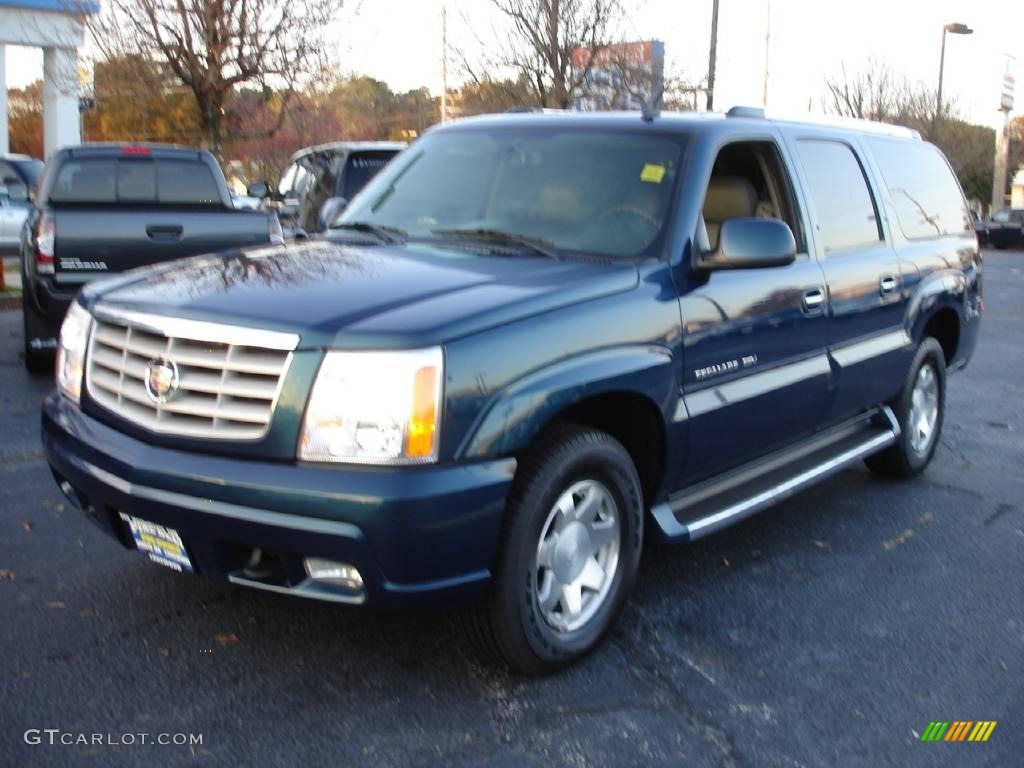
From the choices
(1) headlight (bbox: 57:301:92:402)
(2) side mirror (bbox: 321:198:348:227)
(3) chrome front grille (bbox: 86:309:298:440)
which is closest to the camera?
(3) chrome front grille (bbox: 86:309:298:440)

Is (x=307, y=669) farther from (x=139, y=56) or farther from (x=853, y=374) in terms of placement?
(x=139, y=56)

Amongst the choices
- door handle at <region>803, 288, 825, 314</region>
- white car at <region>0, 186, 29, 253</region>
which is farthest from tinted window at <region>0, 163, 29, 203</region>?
door handle at <region>803, 288, 825, 314</region>

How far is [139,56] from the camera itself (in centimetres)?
1712

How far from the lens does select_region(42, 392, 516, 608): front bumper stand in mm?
A: 3035

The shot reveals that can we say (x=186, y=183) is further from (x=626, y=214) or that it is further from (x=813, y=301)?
(x=813, y=301)

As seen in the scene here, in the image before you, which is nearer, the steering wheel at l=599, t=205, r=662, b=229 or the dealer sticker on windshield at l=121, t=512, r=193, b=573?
the dealer sticker on windshield at l=121, t=512, r=193, b=573

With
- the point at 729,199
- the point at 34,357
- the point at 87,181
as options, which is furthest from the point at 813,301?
the point at 87,181

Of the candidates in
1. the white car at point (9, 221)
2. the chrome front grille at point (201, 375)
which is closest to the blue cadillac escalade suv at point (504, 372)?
the chrome front grille at point (201, 375)

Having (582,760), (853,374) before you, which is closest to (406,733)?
(582,760)

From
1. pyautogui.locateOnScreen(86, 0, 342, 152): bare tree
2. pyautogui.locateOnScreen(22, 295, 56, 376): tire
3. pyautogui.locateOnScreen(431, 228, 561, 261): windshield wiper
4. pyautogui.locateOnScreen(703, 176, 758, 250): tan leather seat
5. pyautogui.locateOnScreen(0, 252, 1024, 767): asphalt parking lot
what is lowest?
pyautogui.locateOnScreen(0, 252, 1024, 767): asphalt parking lot

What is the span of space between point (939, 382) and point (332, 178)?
29.2 ft

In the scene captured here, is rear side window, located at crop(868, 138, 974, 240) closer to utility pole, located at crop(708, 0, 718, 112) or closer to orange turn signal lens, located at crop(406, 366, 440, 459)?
orange turn signal lens, located at crop(406, 366, 440, 459)

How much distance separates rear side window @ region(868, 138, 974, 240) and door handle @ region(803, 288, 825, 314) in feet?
4.05

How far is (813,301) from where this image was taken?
476cm
